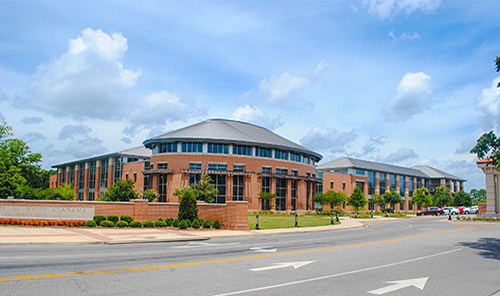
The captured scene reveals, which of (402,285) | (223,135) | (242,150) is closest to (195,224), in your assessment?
(402,285)

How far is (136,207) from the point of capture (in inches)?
1039

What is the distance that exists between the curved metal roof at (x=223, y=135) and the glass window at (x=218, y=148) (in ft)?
3.03

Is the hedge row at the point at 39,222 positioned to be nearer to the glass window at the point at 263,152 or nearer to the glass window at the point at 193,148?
the glass window at the point at 193,148

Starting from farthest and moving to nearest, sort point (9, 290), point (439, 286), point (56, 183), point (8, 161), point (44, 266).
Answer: point (56, 183) < point (8, 161) < point (44, 266) < point (439, 286) < point (9, 290)

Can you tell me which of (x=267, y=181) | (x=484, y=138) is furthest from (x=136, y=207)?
(x=267, y=181)

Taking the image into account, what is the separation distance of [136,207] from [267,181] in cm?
4029

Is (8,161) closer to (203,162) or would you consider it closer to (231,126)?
(203,162)

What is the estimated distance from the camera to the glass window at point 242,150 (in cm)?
6400

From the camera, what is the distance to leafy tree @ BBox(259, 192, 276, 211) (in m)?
61.5

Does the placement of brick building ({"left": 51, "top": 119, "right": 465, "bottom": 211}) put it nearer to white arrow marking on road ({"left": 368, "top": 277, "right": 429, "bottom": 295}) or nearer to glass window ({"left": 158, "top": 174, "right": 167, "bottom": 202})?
glass window ({"left": 158, "top": 174, "right": 167, "bottom": 202})

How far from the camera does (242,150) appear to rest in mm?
64438

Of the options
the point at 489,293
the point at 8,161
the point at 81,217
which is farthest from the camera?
the point at 8,161

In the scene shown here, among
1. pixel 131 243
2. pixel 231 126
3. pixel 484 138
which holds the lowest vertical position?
pixel 131 243

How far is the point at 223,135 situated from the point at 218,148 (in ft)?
9.61
